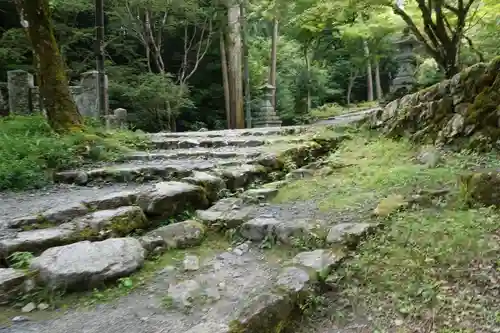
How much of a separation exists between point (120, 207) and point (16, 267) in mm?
995

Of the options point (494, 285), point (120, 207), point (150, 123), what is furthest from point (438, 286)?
point (150, 123)

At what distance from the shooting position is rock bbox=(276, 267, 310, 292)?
2.36m

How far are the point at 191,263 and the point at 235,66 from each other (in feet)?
31.9

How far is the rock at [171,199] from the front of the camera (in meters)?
3.46

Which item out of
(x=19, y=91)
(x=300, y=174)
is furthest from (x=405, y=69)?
(x=19, y=91)

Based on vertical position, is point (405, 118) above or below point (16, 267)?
above

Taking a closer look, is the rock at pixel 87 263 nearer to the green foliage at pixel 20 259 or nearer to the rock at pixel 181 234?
the green foliage at pixel 20 259

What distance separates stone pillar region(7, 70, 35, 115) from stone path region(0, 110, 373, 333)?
18.5ft

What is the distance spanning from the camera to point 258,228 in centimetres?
317

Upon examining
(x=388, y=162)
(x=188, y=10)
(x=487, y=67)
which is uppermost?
(x=188, y=10)

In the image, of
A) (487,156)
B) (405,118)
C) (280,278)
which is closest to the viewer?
(280,278)

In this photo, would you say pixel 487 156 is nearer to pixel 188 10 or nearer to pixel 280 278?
pixel 280 278

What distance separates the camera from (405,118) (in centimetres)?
540

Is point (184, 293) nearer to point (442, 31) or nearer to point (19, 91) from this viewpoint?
point (442, 31)
